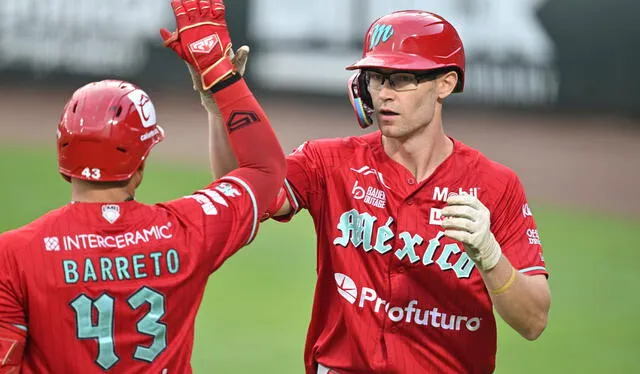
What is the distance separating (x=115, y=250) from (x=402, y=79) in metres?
1.63

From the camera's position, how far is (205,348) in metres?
7.94

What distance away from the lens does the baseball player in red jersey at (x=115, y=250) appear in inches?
128

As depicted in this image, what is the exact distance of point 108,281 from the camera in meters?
3.31

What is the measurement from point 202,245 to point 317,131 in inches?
460

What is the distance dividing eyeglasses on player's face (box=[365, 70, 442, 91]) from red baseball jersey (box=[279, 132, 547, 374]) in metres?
0.36

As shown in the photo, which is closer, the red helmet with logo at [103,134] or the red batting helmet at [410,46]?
the red helmet with logo at [103,134]

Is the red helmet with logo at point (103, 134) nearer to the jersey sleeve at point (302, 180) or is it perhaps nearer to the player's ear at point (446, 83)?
the jersey sleeve at point (302, 180)

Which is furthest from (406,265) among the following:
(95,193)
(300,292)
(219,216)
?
(300,292)

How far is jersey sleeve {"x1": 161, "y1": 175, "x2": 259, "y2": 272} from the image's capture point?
347 centimetres

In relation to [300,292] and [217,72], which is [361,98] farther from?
[300,292]

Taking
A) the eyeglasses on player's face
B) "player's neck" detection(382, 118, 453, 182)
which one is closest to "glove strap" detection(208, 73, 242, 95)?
the eyeglasses on player's face

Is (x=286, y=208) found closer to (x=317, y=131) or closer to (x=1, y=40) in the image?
(x=317, y=131)

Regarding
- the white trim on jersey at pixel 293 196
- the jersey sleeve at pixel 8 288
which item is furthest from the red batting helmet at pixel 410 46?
the jersey sleeve at pixel 8 288

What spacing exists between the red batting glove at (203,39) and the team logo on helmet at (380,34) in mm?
928
